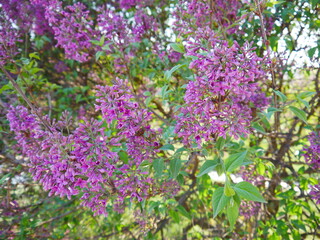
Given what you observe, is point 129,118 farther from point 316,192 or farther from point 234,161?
point 316,192

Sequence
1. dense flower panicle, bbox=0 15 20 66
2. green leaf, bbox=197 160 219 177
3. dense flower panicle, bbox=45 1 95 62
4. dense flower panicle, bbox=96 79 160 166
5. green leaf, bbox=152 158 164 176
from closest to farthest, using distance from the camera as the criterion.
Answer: green leaf, bbox=197 160 219 177, dense flower panicle, bbox=96 79 160 166, green leaf, bbox=152 158 164 176, dense flower panicle, bbox=0 15 20 66, dense flower panicle, bbox=45 1 95 62

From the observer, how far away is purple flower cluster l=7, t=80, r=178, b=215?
123cm

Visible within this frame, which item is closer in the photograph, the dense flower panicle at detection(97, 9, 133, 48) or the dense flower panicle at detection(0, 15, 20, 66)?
the dense flower panicle at detection(0, 15, 20, 66)

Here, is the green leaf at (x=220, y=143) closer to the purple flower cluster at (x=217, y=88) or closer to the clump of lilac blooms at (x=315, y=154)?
the purple flower cluster at (x=217, y=88)

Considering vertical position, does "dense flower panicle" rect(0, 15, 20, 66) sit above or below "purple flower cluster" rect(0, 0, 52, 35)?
below

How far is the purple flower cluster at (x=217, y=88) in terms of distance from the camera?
44.2 inches

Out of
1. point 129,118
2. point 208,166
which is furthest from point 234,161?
point 129,118

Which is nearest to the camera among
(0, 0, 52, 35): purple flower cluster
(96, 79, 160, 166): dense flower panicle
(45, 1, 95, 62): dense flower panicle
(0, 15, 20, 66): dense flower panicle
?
(96, 79, 160, 166): dense flower panicle

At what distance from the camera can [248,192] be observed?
1074mm

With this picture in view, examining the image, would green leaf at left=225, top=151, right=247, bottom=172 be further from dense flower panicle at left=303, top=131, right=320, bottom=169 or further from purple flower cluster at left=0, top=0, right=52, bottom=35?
purple flower cluster at left=0, top=0, right=52, bottom=35

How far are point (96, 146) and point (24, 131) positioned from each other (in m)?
Answer: 0.88

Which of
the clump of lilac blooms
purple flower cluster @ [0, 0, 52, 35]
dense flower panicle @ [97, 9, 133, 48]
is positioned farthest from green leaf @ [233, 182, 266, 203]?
purple flower cluster @ [0, 0, 52, 35]

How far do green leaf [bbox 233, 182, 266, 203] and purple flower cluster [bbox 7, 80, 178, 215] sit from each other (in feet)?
1.84

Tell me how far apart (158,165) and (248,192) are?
0.55 m
